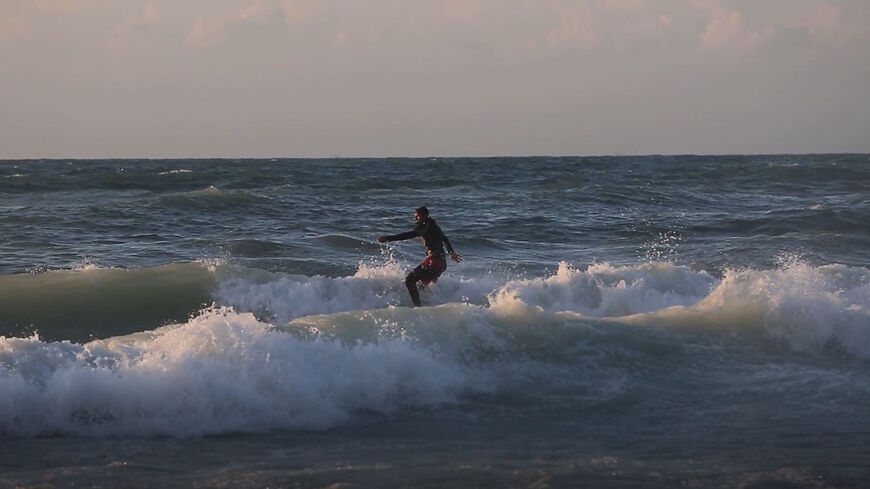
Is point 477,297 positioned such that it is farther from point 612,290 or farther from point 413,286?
point 612,290

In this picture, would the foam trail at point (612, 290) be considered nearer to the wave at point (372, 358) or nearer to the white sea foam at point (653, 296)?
the white sea foam at point (653, 296)

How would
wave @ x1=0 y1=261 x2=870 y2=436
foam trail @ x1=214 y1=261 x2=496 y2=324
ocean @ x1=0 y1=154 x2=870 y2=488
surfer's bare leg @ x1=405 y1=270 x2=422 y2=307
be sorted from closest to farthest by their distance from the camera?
ocean @ x1=0 y1=154 x2=870 y2=488, wave @ x1=0 y1=261 x2=870 y2=436, surfer's bare leg @ x1=405 y1=270 x2=422 y2=307, foam trail @ x1=214 y1=261 x2=496 y2=324

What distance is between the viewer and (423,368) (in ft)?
28.7

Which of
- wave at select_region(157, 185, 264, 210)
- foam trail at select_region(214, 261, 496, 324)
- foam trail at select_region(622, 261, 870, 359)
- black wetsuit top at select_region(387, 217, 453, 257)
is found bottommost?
foam trail at select_region(214, 261, 496, 324)

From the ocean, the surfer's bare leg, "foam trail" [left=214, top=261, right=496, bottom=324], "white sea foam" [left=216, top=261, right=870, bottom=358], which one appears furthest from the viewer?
"foam trail" [left=214, top=261, right=496, bottom=324]

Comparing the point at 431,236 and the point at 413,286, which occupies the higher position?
the point at 431,236

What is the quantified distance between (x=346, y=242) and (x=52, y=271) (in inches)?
229

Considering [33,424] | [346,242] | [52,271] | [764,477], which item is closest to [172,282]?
[52,271]

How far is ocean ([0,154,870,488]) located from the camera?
6.67 meters

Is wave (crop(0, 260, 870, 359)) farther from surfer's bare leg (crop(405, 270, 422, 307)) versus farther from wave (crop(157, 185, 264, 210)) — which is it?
wave (crop(157, 185, 264, 210))

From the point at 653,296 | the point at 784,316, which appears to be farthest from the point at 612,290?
the point at 784,316

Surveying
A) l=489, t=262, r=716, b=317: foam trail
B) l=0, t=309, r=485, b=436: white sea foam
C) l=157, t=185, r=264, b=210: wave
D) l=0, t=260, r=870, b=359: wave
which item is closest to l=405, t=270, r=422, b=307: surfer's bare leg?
l=0, t=260, r=870, b=359: wave

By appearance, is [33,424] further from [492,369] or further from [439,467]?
[492,369]

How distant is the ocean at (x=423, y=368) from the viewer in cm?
667
